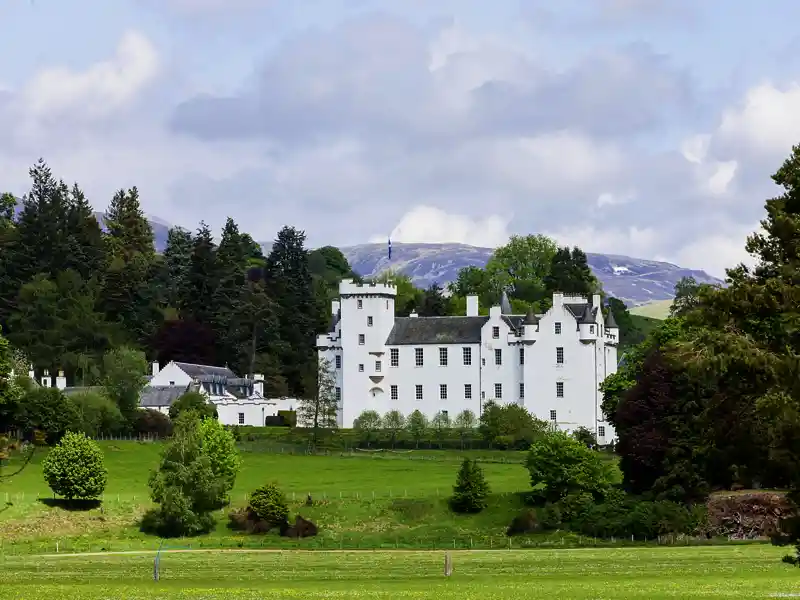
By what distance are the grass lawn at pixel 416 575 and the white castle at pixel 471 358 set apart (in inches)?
2303

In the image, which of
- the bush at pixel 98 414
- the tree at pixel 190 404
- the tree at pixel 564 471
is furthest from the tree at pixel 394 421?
the tree at pixel 564 471

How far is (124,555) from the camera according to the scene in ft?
189

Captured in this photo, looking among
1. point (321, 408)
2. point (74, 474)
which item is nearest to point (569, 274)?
point (321, 408)

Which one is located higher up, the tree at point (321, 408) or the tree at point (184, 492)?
the tree at point (321, 408)

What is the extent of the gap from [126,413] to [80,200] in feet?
194

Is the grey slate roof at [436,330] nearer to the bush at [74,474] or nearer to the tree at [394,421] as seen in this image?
the tree at [394,421]

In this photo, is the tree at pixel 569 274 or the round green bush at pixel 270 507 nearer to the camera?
the round green bush at pixel 270 507

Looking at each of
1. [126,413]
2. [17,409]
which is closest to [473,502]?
[17,409]

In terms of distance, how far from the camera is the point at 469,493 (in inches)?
2948

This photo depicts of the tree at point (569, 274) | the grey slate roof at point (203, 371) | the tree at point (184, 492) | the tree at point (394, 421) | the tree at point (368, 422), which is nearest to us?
the tree at point (184, 492)

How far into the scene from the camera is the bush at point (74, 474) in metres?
74.8

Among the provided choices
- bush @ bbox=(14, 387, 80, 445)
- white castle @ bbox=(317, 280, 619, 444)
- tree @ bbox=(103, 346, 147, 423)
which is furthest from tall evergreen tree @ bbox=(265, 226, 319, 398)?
bush @ bbox=(14, 387, 80, 445)

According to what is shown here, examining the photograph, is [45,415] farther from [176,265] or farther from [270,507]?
[176,265]

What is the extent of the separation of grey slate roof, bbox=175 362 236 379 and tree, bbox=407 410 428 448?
58.7 ft
